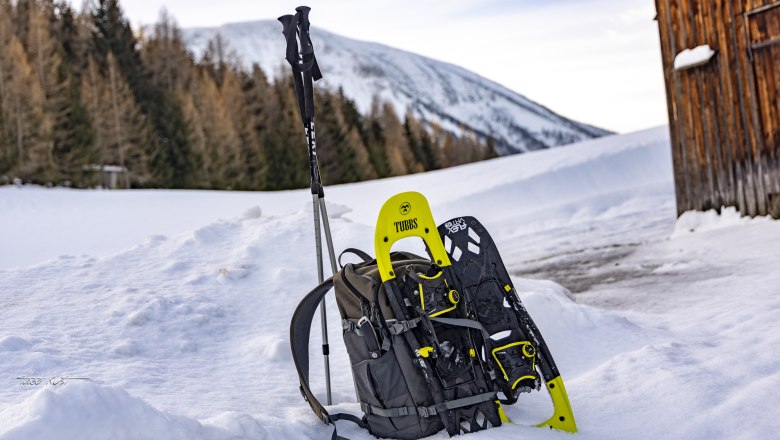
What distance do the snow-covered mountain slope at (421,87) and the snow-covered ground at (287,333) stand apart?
11263 centimetres

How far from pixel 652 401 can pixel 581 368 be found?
0.87 m

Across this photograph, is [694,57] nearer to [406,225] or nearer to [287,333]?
[287,333]

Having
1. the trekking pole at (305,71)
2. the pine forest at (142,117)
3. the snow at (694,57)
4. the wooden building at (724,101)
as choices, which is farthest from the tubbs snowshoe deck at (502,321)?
the pine forest at (142,117)

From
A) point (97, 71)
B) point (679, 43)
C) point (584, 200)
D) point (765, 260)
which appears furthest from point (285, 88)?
point (765, 260)

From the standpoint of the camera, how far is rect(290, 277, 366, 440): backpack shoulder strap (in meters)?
2.92

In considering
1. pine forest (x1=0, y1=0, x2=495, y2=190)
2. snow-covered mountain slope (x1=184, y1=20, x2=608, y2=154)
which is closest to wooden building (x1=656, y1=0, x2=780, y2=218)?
pine forest (x1=0, y1=0, x2=495, y2=190)

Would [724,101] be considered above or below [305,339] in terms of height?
above

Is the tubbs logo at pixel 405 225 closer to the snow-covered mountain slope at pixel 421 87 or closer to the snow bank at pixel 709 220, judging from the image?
the snow bank at pixel 709 220

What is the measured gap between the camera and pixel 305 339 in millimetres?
3246

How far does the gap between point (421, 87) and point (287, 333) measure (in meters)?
145

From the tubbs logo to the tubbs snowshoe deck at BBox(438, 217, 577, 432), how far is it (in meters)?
0.15

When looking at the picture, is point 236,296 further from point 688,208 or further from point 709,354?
point 688,208

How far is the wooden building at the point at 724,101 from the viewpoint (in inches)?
312

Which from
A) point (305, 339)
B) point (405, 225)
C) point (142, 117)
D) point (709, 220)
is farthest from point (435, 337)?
point (142, 117)
